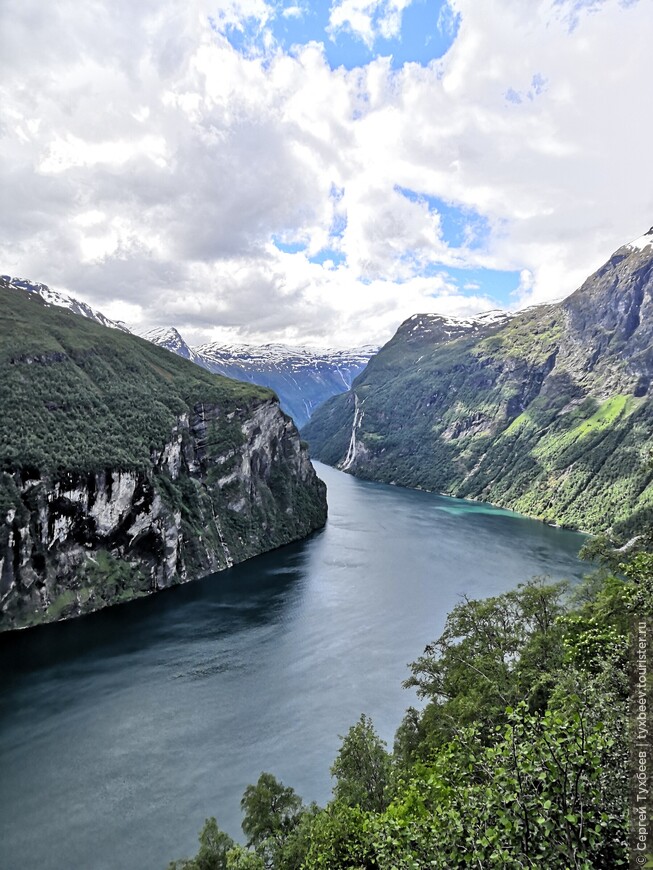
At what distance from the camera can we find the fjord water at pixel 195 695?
44.4m

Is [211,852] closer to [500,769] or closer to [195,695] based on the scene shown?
[500,769]

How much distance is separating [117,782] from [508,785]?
5092 centimetres

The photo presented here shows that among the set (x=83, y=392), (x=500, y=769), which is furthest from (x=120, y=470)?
(x=500, y=769)

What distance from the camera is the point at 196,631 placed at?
278 ft

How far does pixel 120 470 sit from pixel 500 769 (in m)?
110

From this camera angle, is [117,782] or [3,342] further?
[3,342]

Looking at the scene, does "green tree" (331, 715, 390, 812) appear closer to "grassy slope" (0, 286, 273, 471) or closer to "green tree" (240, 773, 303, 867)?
"green tree" (240, 773, 303, 867)

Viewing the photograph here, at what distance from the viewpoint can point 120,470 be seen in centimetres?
11031

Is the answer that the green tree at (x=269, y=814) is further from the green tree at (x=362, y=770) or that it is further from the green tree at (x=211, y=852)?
the green tree at (x=362, y=770)

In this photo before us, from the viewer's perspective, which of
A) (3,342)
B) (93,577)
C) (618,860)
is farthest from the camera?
(3,342)

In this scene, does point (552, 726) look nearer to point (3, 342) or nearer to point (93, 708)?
point (93, 708)

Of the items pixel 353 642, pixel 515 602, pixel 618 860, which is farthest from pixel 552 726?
pixel 353 642

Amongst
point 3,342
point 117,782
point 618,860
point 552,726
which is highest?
point 3,342

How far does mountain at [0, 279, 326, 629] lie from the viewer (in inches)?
3711
